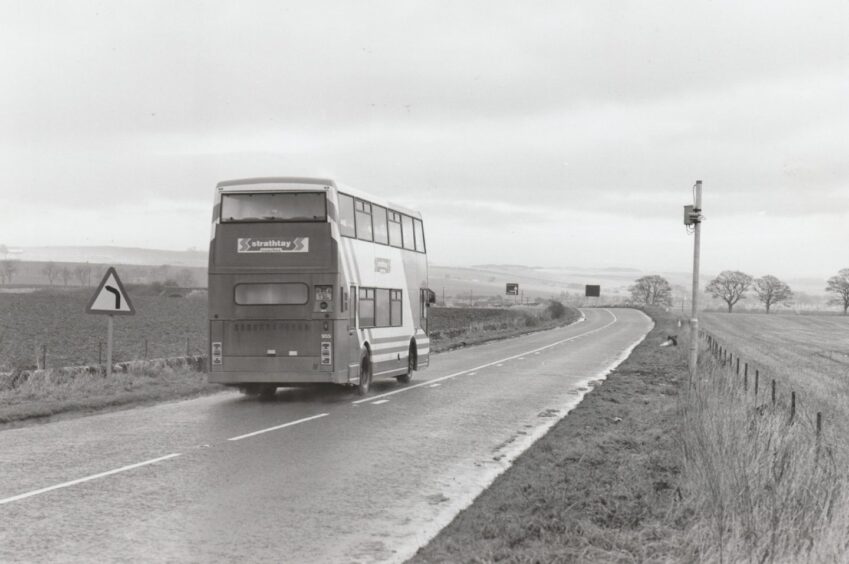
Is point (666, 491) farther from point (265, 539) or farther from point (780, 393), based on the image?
point (780, 393)


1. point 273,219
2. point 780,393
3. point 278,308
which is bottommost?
A: point 780,393

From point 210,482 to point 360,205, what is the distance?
31.5 ft

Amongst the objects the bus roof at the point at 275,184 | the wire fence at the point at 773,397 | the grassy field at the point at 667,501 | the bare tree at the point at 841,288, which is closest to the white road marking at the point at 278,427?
the grassy field at the point at 667,501

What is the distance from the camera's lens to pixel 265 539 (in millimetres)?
6414

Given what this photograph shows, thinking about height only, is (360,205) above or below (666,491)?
above

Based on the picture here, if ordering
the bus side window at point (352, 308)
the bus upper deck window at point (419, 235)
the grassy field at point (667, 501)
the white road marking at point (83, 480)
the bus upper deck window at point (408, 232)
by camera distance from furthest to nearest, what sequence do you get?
the bus upper deck window at point (419, 235), the bus upper deck window at point (408, 232), the bus side window at point (352, 308), the white road marking at point (83, 480), the grassy field at point (667, 501)

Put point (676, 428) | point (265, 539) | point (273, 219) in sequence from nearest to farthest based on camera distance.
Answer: point (265, 539) < point (676, 428) < point (273, 219)

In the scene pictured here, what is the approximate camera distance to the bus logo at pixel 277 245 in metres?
15.8

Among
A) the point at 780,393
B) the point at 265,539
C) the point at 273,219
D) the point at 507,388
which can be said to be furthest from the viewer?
the point at 780,393

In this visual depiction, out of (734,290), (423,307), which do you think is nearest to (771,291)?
(734,290)

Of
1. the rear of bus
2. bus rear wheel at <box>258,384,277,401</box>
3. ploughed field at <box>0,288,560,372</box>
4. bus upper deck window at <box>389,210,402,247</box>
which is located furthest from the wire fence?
ploughed field at <box>0,288,560,372</box>

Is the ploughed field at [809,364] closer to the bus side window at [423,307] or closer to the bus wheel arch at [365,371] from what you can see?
the bus side window at [423,307]

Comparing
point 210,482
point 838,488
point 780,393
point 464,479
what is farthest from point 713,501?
point 780,393

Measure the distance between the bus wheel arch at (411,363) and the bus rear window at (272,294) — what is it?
5502mm
